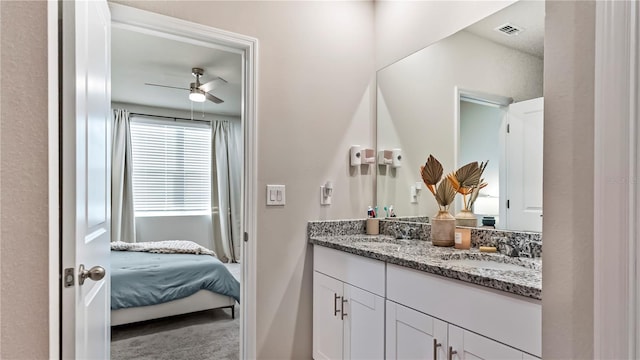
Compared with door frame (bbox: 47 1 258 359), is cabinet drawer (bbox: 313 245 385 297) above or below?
below

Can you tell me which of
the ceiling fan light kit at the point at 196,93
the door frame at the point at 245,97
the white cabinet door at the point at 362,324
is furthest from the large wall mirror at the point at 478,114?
the ceiling fan light kit at the point at 196,93

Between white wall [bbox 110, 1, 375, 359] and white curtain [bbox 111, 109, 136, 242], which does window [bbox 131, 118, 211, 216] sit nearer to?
white curtain [bbox 111, 109, 136, 242]

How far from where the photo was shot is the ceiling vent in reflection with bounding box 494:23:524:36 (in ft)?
5.44

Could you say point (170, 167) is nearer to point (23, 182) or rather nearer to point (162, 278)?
point (162, 278)

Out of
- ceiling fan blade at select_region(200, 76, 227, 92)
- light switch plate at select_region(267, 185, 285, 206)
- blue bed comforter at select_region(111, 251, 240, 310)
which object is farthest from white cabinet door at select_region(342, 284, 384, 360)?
ceiling fan blade at select_region(200, 76, 227, 92)

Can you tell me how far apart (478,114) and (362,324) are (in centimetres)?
123

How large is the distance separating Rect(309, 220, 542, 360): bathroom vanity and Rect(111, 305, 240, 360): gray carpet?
0.93 meters

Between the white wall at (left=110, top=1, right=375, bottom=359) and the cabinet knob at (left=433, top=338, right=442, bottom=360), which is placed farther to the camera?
the white wall at (left=110, top=1, right=375, bottom=359)

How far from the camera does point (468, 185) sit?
188 cm

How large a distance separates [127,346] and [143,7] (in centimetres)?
235

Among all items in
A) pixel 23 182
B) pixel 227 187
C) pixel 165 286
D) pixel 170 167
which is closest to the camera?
pixel 23 182

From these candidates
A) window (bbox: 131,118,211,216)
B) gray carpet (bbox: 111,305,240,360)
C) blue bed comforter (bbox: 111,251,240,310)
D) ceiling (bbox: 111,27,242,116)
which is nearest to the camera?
gray carpet (bbox: 111,305,240,360)

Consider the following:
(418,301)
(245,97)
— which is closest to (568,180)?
(418,301)

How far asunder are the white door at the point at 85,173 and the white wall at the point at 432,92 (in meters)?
1.63
